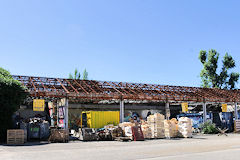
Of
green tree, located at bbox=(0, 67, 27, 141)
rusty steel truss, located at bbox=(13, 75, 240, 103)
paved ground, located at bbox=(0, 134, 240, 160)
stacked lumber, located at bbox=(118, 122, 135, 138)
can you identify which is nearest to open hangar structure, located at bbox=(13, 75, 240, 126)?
rusty steel truss, located at bbox=(13, 75, 240, 103)

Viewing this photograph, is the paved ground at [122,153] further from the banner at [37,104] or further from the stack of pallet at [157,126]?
the stack of pallet at [157,126]

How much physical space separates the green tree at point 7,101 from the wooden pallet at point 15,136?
4.99ft

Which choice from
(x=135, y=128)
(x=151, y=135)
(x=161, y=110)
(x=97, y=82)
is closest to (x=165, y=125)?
(x=151, y=135)

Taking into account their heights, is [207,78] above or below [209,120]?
above

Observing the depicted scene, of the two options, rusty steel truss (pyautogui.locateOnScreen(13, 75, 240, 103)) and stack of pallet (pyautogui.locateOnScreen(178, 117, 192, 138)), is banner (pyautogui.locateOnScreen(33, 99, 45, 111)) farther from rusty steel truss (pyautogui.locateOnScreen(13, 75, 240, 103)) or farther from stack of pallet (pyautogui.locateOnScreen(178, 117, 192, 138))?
stack of pallet (pyautogui.locateOnScreen(178, 117, 192, 138))

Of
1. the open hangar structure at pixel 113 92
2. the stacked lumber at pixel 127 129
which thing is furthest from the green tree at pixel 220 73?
the stacked lumber at pixel 127 129

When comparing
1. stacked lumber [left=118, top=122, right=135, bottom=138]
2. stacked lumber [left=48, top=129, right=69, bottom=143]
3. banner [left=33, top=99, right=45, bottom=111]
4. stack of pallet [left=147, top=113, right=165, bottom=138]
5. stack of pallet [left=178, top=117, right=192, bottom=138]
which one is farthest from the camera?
stack of pallet [left=178, top=117, right=192, bottom=138]

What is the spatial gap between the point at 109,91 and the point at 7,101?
377 inches

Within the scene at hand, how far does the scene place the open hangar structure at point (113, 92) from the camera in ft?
70.6

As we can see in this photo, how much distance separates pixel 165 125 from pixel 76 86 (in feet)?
28.9

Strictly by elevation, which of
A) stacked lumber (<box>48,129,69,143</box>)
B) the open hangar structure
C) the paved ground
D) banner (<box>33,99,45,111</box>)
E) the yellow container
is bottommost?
the paved ground

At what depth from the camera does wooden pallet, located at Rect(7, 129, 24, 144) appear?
16266 millimetres

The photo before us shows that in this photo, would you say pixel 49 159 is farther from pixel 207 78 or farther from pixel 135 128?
pixel 207 78

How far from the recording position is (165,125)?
70.9 ft
